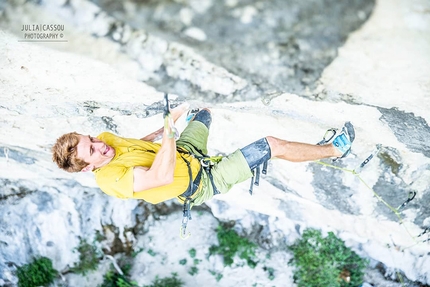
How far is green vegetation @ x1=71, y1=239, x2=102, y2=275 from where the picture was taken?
662cm

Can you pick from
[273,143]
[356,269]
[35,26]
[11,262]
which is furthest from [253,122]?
[11,262]

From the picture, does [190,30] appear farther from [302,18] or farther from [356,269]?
[356,269]

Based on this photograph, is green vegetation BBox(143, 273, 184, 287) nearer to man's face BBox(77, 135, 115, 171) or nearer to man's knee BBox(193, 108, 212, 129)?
man's knee BBox(193, 108, 212, 129)

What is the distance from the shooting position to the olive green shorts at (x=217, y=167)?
3045 millimetres

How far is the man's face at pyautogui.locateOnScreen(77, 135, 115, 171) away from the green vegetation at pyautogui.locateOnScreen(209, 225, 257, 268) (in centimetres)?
418

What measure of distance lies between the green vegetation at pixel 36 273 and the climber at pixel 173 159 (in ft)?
14.8

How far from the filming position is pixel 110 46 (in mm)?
1965

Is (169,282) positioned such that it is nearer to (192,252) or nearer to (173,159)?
(192,252)

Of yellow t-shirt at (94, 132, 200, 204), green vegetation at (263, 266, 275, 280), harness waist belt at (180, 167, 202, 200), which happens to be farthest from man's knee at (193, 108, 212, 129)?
green vegetation at (263, 266, 275, 280)

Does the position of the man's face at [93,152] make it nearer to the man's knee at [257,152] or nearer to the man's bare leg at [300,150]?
the man's knee at [257,152]

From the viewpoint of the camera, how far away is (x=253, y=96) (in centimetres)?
238

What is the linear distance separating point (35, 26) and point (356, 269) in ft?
19.5

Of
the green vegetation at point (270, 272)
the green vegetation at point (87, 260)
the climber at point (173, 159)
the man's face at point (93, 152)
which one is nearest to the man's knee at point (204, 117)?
the climber at point (173, 159)

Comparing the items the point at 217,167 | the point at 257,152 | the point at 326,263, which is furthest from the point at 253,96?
the point at 326,263
